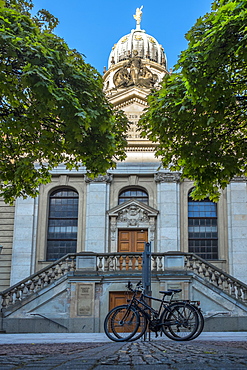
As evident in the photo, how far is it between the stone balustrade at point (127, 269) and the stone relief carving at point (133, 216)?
528 centimetres

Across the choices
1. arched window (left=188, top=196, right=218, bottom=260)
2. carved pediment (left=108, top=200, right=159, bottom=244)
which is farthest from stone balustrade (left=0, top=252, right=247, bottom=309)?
carved pediment (left=108, top=200, right=159, bottom=244)

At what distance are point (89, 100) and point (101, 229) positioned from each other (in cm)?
1366

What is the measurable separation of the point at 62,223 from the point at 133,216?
3.62 metres

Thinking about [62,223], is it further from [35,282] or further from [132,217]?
[35,282]

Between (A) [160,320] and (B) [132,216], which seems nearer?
(A) [160,320]

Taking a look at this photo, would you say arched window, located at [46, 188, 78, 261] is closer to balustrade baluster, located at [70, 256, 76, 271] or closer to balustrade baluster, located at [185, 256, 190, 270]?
balustrade baluster, located at [70, 256, 76, 271]

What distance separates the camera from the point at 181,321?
370 inches

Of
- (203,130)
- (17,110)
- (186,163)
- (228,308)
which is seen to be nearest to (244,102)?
(203,130)

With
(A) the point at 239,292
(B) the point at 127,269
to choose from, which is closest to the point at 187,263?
(A) the point at 239,292

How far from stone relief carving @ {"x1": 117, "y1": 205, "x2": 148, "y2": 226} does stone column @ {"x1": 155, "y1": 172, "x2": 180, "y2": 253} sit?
83cm

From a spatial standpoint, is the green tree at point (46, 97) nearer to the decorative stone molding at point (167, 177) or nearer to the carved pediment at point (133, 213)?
the carved pediment at point (133, 213)

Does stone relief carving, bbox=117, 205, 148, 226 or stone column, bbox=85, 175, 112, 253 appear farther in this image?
stone relief carving, bbox=117, 205, 148, 226

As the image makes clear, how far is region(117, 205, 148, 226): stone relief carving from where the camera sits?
996 inches

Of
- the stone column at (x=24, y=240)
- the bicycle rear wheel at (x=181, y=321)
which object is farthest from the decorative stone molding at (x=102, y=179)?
the bicycle rear wheel at (x=181, y=321)
